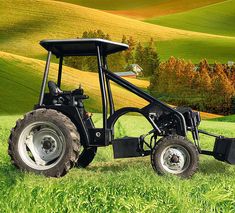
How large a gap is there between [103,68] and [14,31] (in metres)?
110

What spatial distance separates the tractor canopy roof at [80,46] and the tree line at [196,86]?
209 ft

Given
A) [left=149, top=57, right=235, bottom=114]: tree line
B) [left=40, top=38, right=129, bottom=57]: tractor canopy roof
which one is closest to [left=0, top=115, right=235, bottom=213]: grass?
[left=40, top=38, right=129, bottom=57]: tractor canopy roof

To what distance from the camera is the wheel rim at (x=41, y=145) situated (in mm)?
9156

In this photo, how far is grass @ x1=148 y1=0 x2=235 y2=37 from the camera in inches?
6319

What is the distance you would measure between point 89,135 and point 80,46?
172 cm

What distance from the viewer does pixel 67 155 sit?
29.1ft

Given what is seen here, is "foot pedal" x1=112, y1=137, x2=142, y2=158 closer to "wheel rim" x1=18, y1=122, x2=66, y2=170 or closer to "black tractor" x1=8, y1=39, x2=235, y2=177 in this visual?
"black tractor" x1=8, y1=39, x2=235, y2=177

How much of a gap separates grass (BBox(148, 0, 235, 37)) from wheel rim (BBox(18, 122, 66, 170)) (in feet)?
500

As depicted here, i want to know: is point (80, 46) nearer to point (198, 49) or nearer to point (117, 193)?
point (117, 193)

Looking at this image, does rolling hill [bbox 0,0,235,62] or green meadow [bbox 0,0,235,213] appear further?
rolling hill [bbox 0,0,235,62]

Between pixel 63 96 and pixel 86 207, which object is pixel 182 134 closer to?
pixel 63 96

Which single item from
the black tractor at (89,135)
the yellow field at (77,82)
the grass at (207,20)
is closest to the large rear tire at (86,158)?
the black tractor at (89,135)

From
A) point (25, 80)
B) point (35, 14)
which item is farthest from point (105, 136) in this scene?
point (35, 14)

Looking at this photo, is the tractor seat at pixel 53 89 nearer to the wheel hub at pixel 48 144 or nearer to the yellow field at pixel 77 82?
the wheel hub at pixel 48 144
